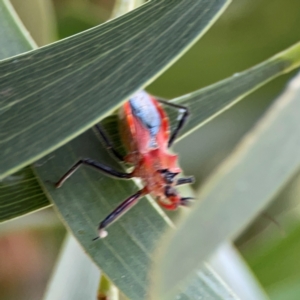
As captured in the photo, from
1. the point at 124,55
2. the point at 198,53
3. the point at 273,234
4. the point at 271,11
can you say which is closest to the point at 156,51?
the point at 124,55

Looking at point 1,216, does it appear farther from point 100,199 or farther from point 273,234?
point 273,234

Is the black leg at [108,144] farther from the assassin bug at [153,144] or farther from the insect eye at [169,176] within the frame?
the insect eye at [169,176]

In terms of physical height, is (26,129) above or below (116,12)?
below

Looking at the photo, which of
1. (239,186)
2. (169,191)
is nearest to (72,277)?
(169,191)

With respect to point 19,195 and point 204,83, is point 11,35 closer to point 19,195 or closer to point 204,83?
point 19,195

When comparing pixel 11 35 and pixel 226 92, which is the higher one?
pixel 11 35

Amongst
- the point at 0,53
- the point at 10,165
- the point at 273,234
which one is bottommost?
the point at 273,234

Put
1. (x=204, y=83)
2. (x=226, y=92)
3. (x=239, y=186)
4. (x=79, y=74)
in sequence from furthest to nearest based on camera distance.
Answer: (x=204, y=83), (x=226, y=92), (x=79, y=74), (x=239, y=186)
